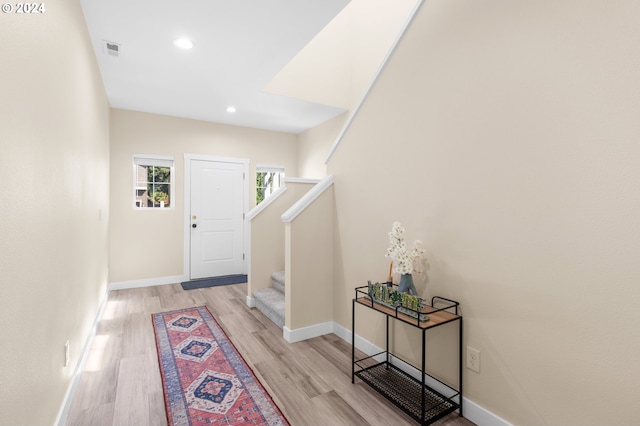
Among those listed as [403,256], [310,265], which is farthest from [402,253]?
[310,265]

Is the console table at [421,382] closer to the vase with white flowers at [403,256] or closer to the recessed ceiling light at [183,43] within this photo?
the vase with white flowers at [403,256]

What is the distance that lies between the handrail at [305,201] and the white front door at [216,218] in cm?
Answer: 280

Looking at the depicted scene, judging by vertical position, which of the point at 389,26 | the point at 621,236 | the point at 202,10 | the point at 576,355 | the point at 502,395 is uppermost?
the point at 389,26

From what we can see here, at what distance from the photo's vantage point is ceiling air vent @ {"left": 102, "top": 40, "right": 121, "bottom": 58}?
110 inches

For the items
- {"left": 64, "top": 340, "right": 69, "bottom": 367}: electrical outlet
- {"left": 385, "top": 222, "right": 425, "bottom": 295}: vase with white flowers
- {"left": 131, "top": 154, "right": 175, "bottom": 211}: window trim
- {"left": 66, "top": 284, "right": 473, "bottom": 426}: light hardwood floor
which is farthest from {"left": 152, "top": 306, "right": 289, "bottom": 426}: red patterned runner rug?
{"left": 131, "top": 154, "right": 175, "bottom": 211}: window trim

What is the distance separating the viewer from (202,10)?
7.73 ft

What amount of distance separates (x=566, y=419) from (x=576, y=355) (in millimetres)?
300

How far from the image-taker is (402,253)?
1.99 m

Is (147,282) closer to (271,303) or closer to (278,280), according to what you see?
(278,280)

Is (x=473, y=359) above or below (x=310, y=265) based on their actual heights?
below

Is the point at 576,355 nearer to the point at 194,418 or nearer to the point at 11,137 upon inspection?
the point at 194,418

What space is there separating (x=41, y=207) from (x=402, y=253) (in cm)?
190

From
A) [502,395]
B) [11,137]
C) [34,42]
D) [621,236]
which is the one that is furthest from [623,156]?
[34,42]

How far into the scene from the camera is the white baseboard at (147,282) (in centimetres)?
453
